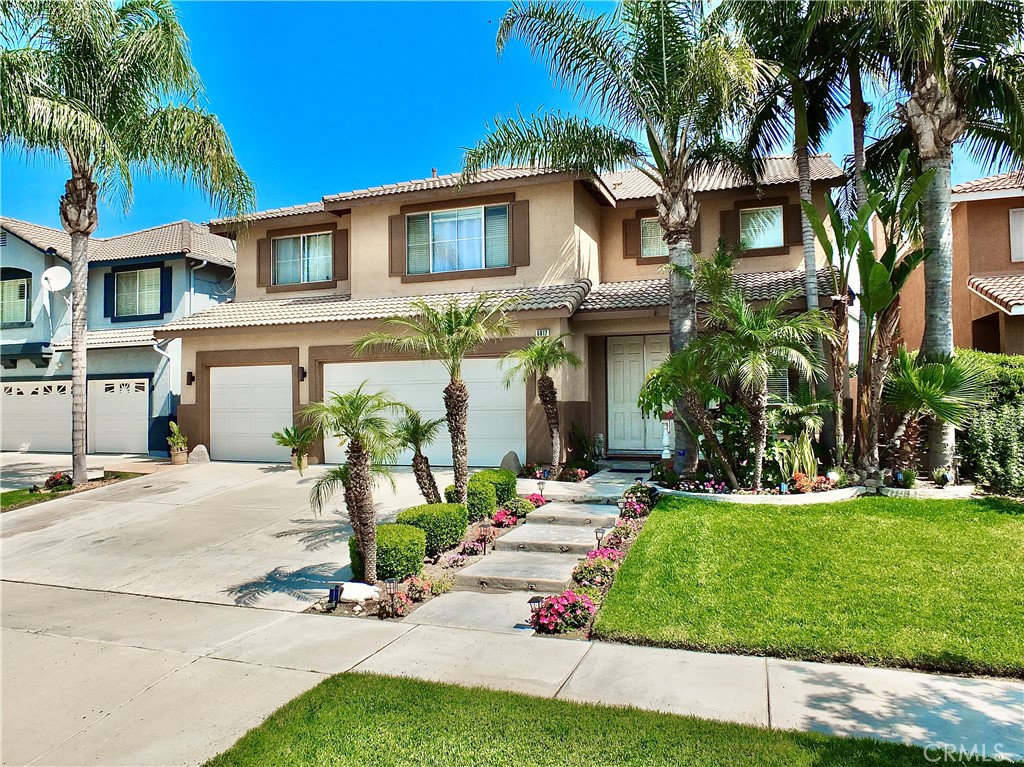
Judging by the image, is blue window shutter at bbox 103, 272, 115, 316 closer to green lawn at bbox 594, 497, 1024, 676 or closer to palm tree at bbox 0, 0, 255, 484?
palm tree at bbox 0, 0, 255, 484

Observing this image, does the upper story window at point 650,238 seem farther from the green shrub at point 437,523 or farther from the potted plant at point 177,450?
the potted plant at point 177,450

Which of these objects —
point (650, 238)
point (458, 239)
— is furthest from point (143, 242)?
point (650, 238)

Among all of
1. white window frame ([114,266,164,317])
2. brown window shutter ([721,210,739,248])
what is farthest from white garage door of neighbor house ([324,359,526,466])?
white window frame ([114,266,164,317])

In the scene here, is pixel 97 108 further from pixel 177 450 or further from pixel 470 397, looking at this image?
pixel 470 397

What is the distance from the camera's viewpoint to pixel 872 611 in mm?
5906

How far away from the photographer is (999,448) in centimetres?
945

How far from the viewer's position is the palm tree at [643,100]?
35.7ft

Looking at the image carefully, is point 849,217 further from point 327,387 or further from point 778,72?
point 327,387

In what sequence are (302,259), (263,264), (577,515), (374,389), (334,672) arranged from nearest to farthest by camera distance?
(334,672)
(577,515)
(374,389)
(302,259)
(263,264)

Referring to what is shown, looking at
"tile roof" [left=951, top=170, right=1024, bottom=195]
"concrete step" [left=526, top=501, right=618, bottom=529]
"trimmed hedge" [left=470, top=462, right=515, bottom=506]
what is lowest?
"concrete step" [left=526, top=501, right=618, bottom=529]

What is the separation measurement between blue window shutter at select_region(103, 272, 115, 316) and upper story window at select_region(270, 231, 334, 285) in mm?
6673

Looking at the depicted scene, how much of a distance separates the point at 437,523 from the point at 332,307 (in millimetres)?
9217

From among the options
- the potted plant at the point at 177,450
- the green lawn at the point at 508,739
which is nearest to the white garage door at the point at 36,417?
the potted plant at the point at 177,450

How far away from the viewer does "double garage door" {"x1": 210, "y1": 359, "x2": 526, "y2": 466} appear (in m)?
14.5
